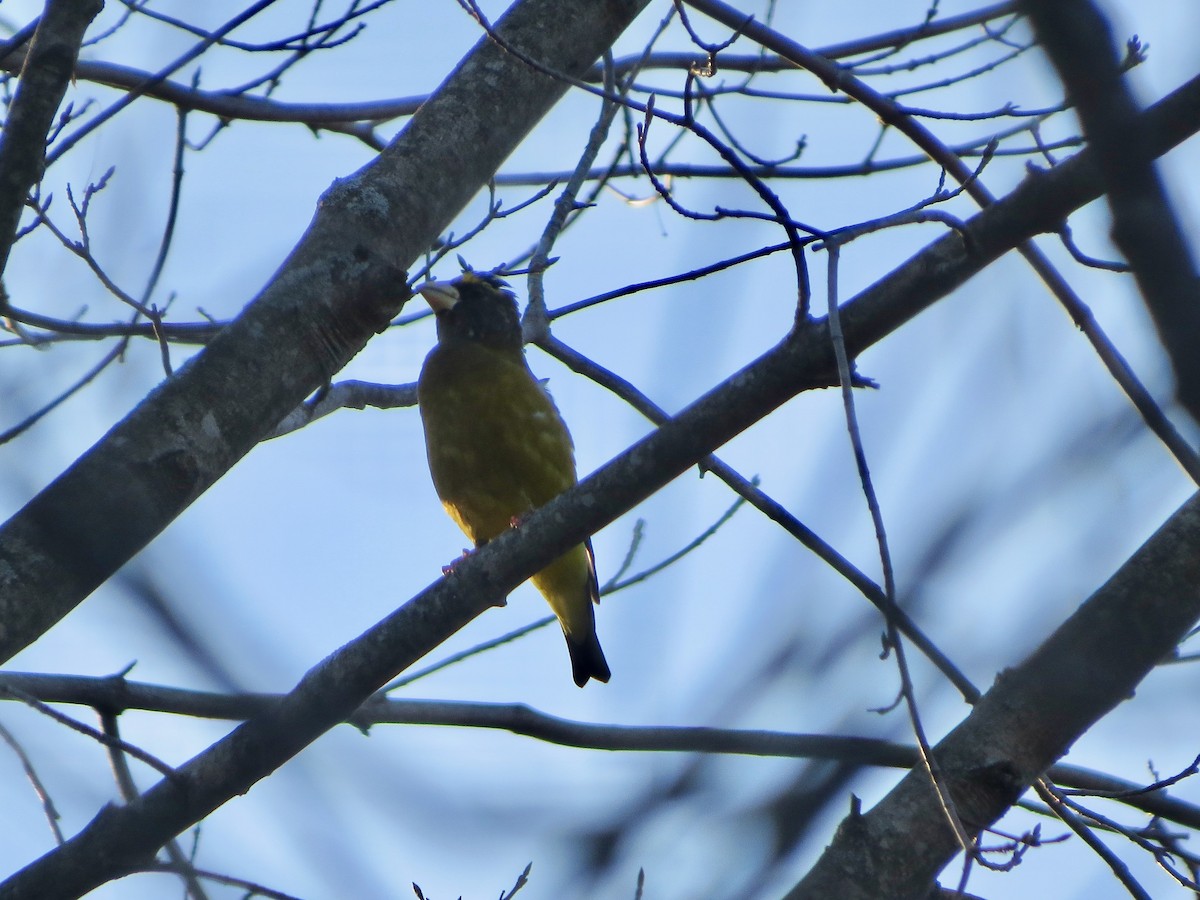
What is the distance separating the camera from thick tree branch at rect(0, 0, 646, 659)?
267 centimetres

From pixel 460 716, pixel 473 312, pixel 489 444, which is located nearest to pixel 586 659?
pixel 489 444

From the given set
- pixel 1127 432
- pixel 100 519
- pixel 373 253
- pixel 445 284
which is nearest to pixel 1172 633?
pixel 1127 432

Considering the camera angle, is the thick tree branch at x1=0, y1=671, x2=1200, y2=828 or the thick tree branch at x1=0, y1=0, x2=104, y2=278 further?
the thick tree branch at x1=0, y1=671, x2=1200, y2=828

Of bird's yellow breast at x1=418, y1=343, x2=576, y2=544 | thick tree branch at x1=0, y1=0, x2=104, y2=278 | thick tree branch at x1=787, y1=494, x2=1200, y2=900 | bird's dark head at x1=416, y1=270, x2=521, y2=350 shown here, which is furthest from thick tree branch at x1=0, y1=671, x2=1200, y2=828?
bird's dark head at x1=416, y1=270, x2=521, y2=350

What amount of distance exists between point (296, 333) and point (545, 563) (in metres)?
0.86

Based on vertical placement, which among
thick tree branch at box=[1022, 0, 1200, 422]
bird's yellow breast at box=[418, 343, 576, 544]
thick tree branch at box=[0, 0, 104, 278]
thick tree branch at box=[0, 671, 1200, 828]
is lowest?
thick tree branch at box=[1022, 0, 1200, 422]

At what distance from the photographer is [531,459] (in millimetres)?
6102

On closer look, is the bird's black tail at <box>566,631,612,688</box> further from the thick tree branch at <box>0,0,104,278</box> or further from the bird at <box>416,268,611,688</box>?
the thick tree branch at <box>0,0,104,278</box>

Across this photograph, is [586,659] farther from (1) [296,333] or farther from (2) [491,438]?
(1) [296,333]

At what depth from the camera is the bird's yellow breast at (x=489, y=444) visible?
6.10 m

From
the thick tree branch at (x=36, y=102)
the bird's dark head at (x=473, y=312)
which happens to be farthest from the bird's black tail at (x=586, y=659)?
the thick tree branch at (x=36, y=102)

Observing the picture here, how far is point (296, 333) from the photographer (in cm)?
330

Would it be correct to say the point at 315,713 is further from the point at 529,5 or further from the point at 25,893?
the point at 529,5

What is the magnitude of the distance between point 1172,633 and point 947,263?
118 centimetres
